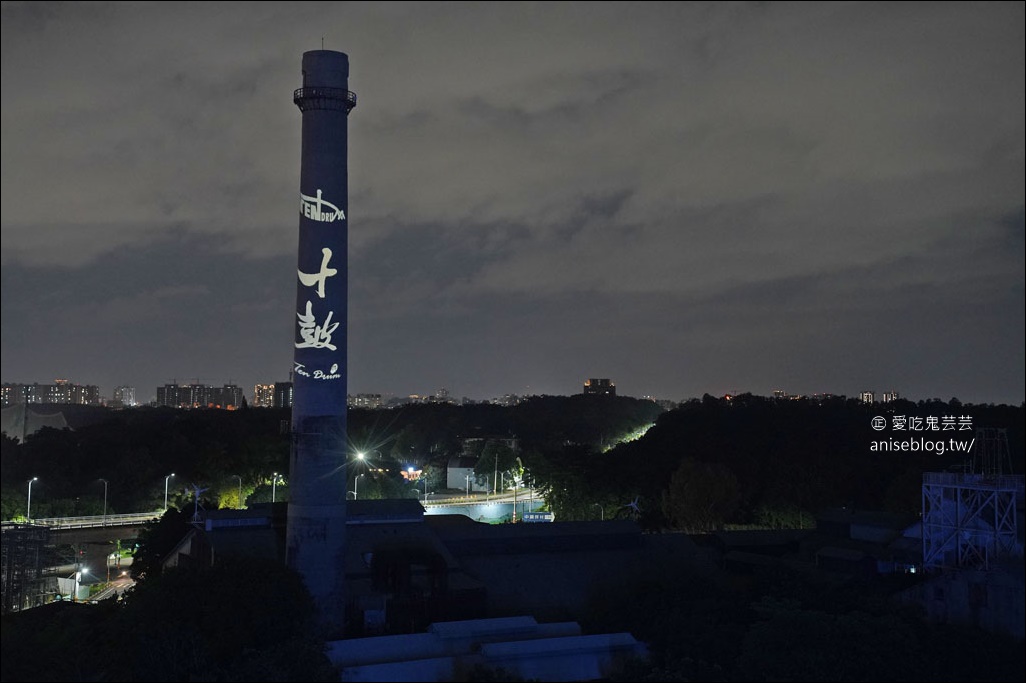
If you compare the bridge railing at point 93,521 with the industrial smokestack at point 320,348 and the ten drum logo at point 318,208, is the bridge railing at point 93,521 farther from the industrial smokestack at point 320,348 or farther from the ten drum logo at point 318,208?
the ten drum logo at point 318,208

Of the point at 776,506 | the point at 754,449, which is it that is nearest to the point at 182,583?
the point at 776,506

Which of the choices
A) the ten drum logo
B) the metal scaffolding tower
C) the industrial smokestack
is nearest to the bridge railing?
the metal scaffolding tower

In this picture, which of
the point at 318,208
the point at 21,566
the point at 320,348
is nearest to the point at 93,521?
the point at 21,566

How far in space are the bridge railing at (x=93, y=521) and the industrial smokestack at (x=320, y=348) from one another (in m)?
54.1

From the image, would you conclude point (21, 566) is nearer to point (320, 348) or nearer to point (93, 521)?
point (320, 348)

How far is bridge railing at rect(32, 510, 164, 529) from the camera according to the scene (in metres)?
102

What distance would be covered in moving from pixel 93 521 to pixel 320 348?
2567 inches

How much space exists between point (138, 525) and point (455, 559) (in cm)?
5885

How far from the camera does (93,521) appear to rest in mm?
105000

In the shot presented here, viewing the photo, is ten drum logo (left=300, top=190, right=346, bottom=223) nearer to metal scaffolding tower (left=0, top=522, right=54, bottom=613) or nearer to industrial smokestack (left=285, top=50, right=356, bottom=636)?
industrial smokestack (left=285, top=50, right=356, bottom=636)

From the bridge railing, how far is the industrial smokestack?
54097mm

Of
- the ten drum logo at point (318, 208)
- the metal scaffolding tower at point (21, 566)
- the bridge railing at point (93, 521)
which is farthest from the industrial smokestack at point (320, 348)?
the bridge railing at point (93, 521)

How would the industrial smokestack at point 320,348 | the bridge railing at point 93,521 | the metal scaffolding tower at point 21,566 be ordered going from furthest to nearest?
the bridge railing at point 93,521
the metal scaffolding tower at point 21,566
the industrial smokestack at point 320,348

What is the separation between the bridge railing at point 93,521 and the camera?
10181cm
